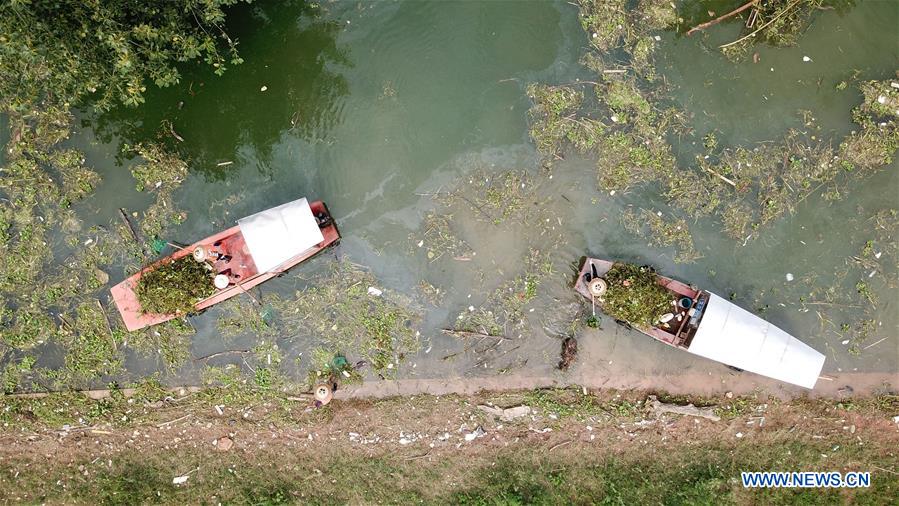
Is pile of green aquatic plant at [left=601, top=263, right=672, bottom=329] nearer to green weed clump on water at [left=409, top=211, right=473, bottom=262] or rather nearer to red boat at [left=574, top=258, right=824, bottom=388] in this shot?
→ red boat at [left=574, top=258, right=824, bottom=388]

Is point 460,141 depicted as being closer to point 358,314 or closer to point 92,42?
point 358,314

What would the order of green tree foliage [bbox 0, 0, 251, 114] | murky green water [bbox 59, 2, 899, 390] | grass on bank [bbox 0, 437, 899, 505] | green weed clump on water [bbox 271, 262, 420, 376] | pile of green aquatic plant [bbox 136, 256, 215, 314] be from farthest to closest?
green weed clump on water [bbox 271, 262, 420, 376]
murky green water [bbox 59, 2, 899, 390]
grass on bank [bbox 0, 437, 899, 505]
pile of green aquatic plant [bbox 136, 256, 215, 314]
green tree foliage [bbox 0, 0, 251, 114]

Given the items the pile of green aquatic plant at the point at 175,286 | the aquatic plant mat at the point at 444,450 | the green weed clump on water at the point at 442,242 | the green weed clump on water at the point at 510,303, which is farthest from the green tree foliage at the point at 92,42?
the green weed clump on water at the point at 510,303

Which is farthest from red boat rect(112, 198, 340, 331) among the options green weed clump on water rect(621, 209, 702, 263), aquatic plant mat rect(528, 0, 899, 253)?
green weed clump on water rect(621, 209, 702, 263)

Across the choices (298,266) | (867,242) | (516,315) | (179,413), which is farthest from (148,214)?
(867,242)

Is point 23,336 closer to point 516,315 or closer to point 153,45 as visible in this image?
point 153,45

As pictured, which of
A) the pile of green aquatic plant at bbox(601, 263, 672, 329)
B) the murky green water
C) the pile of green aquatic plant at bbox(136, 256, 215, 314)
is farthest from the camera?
the murky green water

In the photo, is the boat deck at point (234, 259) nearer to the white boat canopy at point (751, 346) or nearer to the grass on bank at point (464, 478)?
the grass on bank at point (464, 478)
